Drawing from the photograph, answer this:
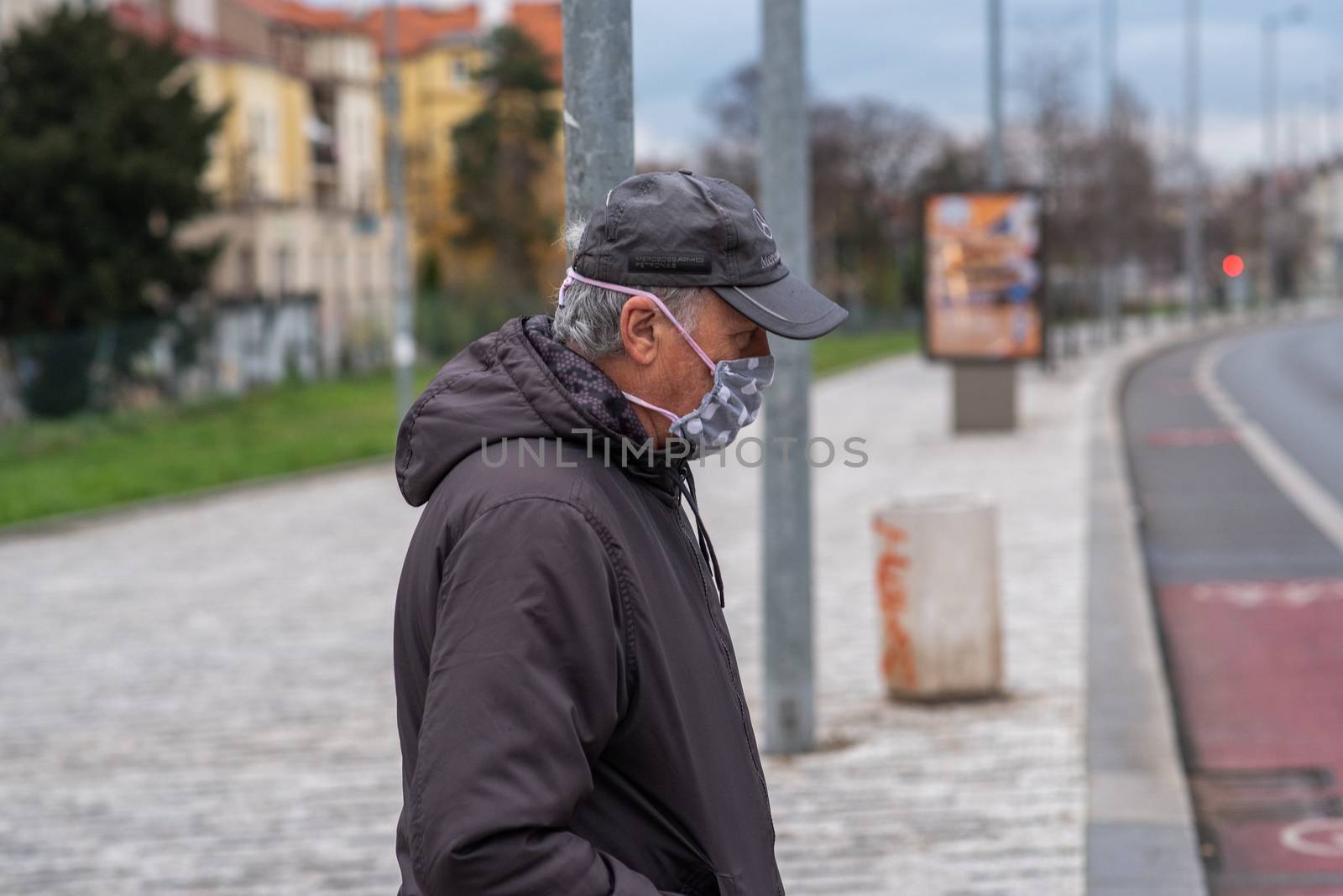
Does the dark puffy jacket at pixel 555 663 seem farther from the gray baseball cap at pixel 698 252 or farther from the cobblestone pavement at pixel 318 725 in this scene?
the cobblestone pavement at pixel 318 725

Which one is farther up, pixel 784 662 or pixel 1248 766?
pixel 784 662

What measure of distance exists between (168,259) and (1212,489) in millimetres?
19538

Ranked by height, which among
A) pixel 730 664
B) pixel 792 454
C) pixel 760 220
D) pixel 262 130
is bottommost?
pixel 792 454

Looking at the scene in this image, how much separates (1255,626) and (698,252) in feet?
28.0

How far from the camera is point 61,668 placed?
962 centimetres

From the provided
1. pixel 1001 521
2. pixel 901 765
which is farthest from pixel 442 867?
pixel 1001 521

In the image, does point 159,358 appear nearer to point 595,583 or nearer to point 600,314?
point 600,314

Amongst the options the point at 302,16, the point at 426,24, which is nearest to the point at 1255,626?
the point at 302,16

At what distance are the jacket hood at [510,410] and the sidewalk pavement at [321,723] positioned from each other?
135 inches

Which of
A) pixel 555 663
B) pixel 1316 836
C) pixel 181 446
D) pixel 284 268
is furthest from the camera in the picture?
pixel 284 268

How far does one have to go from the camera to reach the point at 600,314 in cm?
231

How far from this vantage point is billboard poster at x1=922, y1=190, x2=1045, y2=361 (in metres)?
20.0

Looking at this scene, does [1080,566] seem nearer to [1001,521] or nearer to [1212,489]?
[1001,521]

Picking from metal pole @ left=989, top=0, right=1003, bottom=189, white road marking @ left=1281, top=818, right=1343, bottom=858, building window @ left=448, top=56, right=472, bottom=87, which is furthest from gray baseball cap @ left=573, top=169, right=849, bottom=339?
building window @ left=448, top=56, right=472, bottom=87
